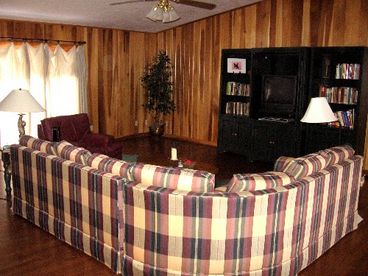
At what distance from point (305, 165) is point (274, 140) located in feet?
11.5

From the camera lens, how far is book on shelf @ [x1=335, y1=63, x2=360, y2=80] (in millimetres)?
5754

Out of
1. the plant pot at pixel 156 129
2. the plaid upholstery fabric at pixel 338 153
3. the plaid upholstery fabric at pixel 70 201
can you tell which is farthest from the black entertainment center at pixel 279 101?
the plaid upholstery fabric at pixel 70 201

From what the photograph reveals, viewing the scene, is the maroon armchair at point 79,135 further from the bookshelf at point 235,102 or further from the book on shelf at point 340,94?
the book on shelf at point 340,94

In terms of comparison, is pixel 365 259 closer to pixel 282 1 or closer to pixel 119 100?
pixel 282 1

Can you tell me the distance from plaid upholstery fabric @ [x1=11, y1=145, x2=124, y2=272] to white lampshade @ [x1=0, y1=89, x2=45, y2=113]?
1.61 ft

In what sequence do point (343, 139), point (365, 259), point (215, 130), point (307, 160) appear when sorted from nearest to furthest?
point (307, 160) → point (365, 259) → point (343, 139) → point (215, 130)

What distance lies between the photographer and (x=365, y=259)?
3420 millimetres

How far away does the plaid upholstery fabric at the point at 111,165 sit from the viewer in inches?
121

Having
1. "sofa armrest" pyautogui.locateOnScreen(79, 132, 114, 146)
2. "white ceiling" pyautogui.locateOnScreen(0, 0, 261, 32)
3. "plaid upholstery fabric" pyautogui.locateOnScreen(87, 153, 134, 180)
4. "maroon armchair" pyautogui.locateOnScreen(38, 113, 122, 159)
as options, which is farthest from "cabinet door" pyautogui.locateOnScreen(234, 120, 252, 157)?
"plaid upholstery fabric" pyautogui.locateOnScreen(87, 153, 134, 180)

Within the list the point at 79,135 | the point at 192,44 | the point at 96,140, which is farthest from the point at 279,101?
the point at 79,135

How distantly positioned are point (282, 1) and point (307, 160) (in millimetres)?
4414

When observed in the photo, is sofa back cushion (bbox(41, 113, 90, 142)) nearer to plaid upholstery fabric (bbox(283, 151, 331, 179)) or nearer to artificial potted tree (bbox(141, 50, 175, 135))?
artificial potted tree (bbox(141, 50, 175, 135))

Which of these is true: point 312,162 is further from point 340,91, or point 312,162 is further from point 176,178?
point 340,91

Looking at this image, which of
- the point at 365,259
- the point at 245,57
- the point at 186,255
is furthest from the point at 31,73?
the point at 365,259
